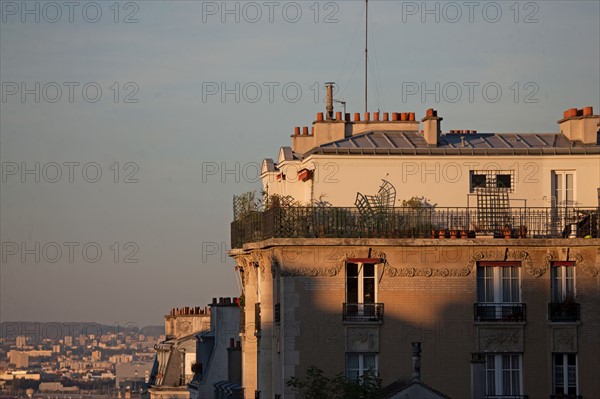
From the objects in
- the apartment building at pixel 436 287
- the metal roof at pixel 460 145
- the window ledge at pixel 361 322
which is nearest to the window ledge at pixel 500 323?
the apartment building at pixel 436 287

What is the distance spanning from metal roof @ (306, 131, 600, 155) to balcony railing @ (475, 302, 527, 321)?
4746mm

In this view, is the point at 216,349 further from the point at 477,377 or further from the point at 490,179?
the point at 477,377

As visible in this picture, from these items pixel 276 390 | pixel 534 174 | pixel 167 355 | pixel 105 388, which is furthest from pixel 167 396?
pixel 105 388

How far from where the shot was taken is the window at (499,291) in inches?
A: 1674

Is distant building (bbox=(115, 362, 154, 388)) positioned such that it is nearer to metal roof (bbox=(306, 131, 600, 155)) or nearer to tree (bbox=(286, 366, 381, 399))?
metal roof (bbox=(306, 131, 600, 155))

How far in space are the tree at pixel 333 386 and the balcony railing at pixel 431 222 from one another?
4.12 metres

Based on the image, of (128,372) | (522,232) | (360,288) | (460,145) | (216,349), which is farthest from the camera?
(128,372)

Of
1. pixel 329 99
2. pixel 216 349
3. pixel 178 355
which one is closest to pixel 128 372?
pixel 178 355

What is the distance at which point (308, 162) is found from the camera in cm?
4466

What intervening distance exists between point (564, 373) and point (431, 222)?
18.7 feet

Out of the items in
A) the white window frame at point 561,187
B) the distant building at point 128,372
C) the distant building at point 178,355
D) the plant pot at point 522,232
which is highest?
the white window frame at point 561,187

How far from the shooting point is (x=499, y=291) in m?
42.7

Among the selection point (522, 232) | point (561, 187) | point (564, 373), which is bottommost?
point (564, 373)

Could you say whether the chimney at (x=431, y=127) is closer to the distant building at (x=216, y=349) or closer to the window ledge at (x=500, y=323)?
the window ledge at (x=500, y=323)
